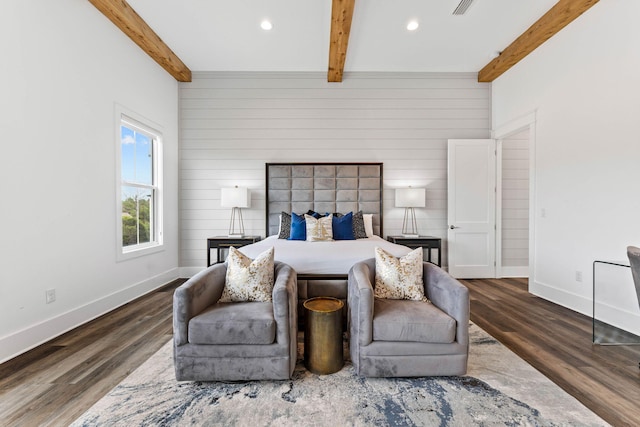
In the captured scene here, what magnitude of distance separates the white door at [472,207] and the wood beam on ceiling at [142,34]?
4384 mm

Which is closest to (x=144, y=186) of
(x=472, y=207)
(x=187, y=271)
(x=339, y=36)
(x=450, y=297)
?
(x=187, y=271)

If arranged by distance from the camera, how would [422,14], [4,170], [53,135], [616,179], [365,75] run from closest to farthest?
[4,170] → [53,135] → [616,179] → [422,14] → [365,75]

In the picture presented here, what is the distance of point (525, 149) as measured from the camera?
482cm

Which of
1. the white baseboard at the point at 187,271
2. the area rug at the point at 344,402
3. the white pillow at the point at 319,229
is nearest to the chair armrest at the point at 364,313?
the area rug at the point at 344,402

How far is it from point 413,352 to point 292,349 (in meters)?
0.80

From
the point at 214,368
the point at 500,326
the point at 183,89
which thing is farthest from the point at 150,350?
the point at 183,89

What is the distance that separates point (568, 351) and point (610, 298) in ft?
3.21

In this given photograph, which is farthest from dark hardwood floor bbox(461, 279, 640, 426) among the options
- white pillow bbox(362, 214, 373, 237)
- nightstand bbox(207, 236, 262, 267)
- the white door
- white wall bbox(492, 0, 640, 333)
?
nightstand bbox(207, 236, 262, 267)

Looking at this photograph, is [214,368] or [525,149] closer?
[214,368]

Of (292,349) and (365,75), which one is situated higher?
(365,75)

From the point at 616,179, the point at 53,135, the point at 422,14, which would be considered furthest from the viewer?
the point at 422,14

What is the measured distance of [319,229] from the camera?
12.5 ft

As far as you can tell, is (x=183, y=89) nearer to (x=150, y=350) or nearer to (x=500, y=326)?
(x=150, y=350)

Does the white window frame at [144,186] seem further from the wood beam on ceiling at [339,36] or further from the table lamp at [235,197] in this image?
the wood beam on ceiling at [339,36]
